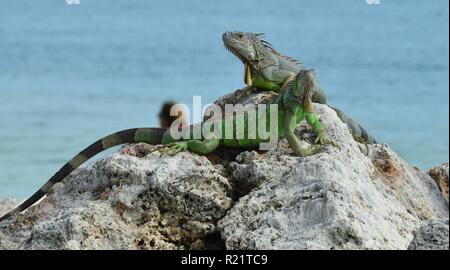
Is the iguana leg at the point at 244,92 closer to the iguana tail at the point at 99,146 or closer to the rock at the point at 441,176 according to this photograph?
the iguana tail at the point at 99,146

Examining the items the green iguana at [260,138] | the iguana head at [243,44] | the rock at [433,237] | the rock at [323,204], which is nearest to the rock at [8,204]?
the iguana head at [243,44]

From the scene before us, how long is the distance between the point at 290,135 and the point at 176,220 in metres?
0.99

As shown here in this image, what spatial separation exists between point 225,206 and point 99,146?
204 centimetres

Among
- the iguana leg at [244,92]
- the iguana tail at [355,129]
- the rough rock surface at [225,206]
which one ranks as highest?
the iguana leg at [244,92]

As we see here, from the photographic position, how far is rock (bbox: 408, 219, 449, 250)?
15.7 feet

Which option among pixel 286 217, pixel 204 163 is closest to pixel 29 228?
pixel 204 163

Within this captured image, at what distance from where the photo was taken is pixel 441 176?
276 inches

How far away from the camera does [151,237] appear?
5.52 metres

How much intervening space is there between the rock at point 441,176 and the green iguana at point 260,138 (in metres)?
1.04

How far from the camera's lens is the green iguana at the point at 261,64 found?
805 cm

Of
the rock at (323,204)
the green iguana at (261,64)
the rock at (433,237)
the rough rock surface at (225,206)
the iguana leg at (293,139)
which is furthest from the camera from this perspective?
the green iguana at (261,64)

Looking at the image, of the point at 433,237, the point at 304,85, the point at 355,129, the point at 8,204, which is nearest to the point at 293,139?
the point at 304,85

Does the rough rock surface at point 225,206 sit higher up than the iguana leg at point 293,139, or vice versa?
the iguana leg at point 293,139

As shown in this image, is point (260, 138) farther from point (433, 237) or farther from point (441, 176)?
point (433, 237)
